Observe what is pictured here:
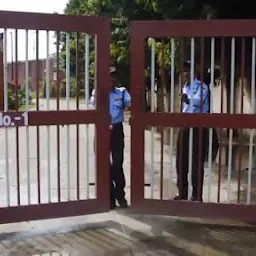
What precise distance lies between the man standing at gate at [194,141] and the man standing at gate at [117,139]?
27.4 inches

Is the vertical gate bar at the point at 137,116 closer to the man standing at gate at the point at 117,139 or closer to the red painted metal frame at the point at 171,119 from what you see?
the red painted metal frame at the point at 171,119

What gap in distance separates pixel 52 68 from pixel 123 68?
41.4 feet

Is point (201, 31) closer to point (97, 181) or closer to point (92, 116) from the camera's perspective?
point (92, 116)

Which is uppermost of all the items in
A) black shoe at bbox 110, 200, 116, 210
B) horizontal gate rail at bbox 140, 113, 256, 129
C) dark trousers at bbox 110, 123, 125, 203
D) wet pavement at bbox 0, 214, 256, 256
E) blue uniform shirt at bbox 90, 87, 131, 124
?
blue uniform shirt at bbox 90, 87, 131, 124

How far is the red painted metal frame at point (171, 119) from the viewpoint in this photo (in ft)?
16.6

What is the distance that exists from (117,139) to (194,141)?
925mm

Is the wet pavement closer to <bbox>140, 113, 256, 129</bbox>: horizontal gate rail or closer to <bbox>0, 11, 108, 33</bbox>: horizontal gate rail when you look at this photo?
<bbox>140, 113, 256, 129</bbox>: horizontal gate rail

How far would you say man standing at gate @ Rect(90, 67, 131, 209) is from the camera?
5.96 m

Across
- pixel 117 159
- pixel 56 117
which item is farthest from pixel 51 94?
pixel 117 159

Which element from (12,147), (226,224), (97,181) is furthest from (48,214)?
(12,147)

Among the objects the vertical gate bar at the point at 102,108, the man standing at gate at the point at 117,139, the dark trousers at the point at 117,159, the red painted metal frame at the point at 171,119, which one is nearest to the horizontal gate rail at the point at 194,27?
the red painted metal frame at the point at 171,119

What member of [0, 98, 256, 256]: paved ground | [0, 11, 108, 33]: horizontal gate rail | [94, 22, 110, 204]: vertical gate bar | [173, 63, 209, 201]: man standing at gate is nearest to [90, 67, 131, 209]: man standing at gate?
[0, 98, 256, 256]: paved ground

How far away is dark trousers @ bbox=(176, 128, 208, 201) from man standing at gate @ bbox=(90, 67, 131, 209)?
2.31 feet

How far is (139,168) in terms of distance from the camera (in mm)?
5492
